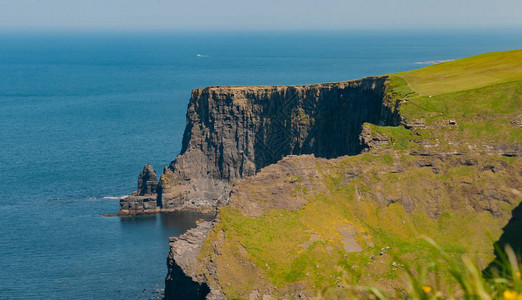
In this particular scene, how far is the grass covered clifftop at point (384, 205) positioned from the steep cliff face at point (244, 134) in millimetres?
37761

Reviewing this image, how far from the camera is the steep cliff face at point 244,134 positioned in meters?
128

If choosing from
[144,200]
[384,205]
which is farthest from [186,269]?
[144,200]

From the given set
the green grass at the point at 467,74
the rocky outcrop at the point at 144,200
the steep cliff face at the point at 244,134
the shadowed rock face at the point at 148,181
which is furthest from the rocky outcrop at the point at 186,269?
the shadowed rock face at the point at 148,181

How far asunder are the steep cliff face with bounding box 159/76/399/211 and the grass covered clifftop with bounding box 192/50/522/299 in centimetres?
3776

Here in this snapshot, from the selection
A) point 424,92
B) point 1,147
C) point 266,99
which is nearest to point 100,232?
point 266,99

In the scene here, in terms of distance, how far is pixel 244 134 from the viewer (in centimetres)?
13875

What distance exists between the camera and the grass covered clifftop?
219ft

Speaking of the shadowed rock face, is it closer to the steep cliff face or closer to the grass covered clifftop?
the steep cliff face

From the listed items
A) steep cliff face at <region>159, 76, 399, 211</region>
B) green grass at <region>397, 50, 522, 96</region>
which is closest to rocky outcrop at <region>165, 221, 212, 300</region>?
green grass at <region>397, 50, 522, 96</region>

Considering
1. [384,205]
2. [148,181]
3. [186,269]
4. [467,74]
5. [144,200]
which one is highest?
[467,74]

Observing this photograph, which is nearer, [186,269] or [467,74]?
[186,269]

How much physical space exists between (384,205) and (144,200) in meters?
64.9

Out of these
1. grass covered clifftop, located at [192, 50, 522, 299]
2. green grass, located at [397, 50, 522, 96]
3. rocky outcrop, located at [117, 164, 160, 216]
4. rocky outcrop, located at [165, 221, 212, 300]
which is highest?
green grass, located at [397, 50, 522, 96]

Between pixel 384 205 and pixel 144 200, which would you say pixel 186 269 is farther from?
pixel 144 200
